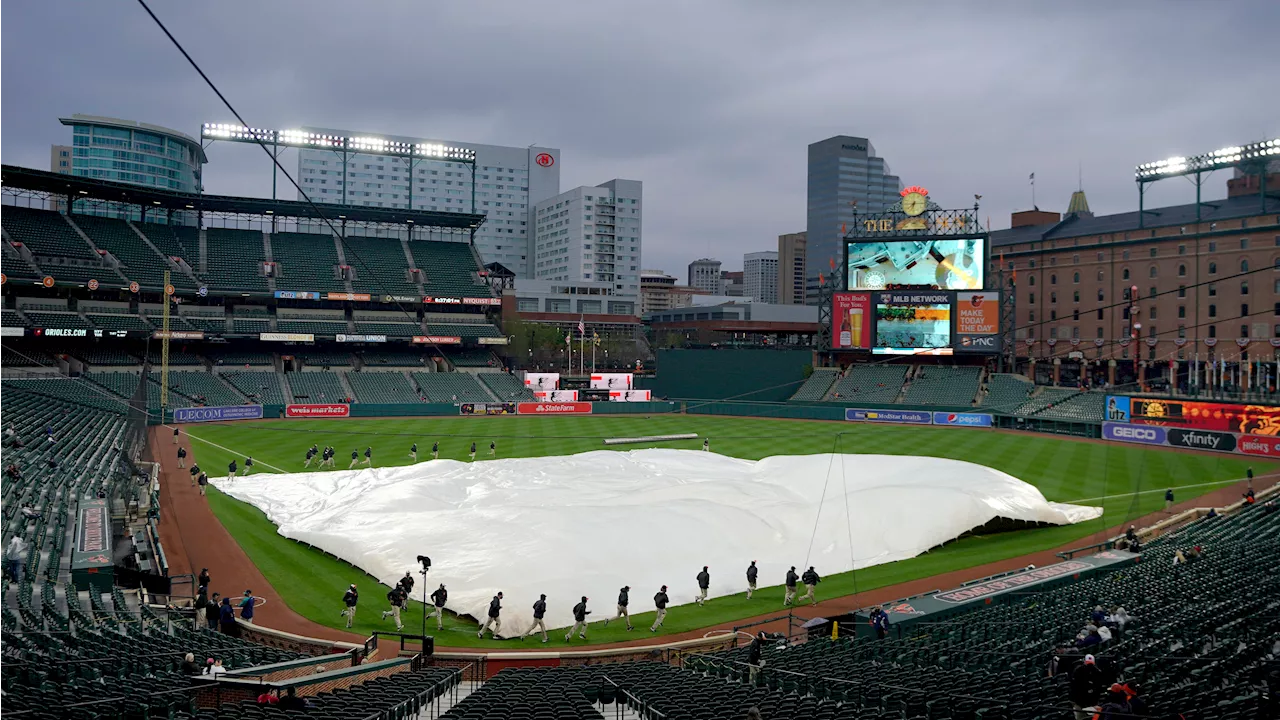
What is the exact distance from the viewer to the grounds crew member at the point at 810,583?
68.5 ft

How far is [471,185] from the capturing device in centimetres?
16425

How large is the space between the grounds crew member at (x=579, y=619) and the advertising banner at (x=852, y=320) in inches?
2222

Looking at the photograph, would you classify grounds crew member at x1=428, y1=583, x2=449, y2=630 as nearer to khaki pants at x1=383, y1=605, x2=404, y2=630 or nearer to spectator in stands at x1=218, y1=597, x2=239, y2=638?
khaki pants at x1=383, y1=605, x2=404, y2=630

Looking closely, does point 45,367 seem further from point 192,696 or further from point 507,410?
point 192,696

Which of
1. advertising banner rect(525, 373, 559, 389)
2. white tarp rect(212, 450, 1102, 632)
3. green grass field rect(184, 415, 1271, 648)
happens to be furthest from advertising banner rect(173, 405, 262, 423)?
white tarp rect(212, 450, 1102, 632)

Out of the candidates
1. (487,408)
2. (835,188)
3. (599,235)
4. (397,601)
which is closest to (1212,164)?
(487,408)

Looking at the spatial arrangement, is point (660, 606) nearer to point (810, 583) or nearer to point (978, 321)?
point (810, 583)

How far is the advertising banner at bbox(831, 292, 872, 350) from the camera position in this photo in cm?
7069

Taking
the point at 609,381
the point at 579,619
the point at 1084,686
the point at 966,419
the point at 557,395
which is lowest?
the point at 579,619

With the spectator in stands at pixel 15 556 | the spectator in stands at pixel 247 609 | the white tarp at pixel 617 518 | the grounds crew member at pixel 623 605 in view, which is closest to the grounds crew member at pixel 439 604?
the white tarp at pixel 617 518

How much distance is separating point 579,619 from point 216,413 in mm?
49615

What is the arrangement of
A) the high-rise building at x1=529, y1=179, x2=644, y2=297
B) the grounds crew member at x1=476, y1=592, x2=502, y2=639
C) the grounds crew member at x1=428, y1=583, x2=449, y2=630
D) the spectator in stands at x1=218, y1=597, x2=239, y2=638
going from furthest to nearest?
the high-rise building at x1=529, y1=179, x2=644, y2=297 → the grounds crew member at x1=428, y1=583, x2=449, y2=630 → the spectator in stands at x1=218, y1=597, x2=239, y2=638 → the grounds crew member at x1=476, y1=592, x2=502, y2=639

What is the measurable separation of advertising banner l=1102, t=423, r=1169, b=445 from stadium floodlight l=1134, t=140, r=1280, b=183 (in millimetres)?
28815

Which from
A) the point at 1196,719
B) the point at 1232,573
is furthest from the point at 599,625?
the point at 1232,573
